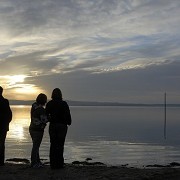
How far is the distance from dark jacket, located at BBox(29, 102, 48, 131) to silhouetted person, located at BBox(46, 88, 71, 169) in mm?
159

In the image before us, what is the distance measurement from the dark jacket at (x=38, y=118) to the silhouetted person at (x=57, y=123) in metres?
0.16

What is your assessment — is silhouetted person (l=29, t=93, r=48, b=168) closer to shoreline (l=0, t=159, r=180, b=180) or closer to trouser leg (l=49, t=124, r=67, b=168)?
trouser leg (l=49, t=124, r=67, b=168)

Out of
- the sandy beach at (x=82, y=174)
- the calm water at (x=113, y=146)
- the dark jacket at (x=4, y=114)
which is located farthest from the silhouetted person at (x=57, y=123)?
the calm water at (x=113, y=146)

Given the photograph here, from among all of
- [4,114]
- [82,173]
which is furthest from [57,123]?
[4,114]

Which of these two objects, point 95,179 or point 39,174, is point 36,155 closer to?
point 39,174

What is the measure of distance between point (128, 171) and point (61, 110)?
2395 mm

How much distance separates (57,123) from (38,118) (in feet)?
1.78

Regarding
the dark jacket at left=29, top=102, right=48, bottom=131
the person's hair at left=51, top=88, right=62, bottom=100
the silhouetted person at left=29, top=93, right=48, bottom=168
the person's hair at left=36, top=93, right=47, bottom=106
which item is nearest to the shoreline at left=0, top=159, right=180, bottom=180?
the silhouetted person at left=29, top=93, right=48, bottom=168

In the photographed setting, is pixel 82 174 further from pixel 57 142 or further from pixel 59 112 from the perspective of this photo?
pixel 59 112

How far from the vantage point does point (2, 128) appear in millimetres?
10117

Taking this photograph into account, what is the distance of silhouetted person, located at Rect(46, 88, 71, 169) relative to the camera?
31.6ft

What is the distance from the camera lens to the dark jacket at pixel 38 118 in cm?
969

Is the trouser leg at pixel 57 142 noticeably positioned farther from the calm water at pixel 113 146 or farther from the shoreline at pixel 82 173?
the calm water at pixel 113 146

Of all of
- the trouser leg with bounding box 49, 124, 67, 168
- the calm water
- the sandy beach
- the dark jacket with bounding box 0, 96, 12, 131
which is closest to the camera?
the sandy beach
